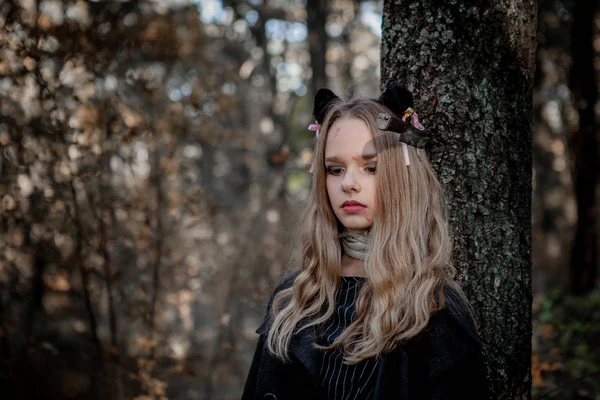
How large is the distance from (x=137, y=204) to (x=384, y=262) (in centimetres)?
367

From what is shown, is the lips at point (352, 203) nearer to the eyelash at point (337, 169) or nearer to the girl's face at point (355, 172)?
the girl's face at point (355, 172)

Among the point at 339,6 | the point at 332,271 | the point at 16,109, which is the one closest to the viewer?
the point at 332,271

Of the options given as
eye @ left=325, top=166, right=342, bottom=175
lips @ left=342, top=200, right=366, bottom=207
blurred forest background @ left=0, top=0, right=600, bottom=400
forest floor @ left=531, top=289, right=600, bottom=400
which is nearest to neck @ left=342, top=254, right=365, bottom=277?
lips @ left=342, top=200, right=366, bottom=207

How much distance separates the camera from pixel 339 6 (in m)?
12.4

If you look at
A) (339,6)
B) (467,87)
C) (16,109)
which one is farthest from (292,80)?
(467,87)

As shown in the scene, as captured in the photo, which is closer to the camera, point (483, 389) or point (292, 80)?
point (483, 389)

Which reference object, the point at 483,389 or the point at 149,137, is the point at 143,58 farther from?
the point at 483,389

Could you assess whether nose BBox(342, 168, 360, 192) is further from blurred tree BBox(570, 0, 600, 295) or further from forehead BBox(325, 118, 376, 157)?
blurred tree BBox(570, 0, 600, 295)

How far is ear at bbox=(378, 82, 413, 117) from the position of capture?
7.30ft

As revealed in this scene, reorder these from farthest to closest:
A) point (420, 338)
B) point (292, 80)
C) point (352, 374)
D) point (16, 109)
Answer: point (292, 80)
point (16, 109)
point (352, 374)
point (420, 338)

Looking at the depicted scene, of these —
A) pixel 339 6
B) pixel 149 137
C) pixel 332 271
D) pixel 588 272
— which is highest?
pixel 339 6

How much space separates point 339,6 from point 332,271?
11.1 metres

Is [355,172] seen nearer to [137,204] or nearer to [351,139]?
[351,139]

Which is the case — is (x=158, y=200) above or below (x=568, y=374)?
above
